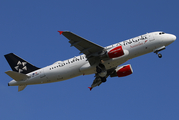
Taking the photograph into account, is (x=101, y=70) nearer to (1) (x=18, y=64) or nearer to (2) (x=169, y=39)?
(2) (x=169, y=39)

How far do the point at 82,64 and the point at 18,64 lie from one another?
11282mm

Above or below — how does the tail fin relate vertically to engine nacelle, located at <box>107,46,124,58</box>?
above

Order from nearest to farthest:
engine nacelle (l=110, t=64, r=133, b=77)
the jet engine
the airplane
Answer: the jet engine, the airplane, engine nacelle (l=110, t=64, r=133, b=77)

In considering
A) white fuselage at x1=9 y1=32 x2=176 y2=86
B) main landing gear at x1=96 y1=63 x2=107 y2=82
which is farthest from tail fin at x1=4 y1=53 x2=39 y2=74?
main landing gear at x1=96 y1=63 x2=107 y2=82

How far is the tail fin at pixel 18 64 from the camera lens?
4328cm

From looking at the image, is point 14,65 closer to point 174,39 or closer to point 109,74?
point 109,74

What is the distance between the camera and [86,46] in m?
38.8

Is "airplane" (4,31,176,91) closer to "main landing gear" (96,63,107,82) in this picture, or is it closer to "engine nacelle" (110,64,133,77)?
"main landing gear" (96,63,107,82)

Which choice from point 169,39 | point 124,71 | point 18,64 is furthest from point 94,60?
point 18,64

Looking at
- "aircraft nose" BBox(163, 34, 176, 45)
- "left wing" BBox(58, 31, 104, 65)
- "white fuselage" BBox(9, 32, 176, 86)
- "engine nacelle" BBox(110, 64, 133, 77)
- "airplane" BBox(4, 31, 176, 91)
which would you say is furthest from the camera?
"engine nacelle" BBox(110, 64, 133, 77)

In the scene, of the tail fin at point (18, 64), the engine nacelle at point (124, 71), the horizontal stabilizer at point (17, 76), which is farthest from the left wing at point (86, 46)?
the horizontal stabilizer at point (17, 76)

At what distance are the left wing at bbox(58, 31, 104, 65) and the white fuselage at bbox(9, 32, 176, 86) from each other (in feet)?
4.62

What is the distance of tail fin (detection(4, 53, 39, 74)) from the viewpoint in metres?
43.3

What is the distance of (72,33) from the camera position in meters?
35.8
